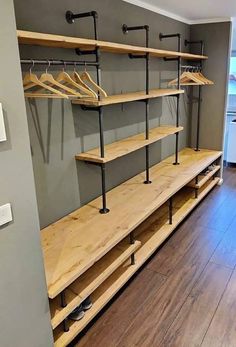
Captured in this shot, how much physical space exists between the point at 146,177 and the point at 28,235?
1849mm

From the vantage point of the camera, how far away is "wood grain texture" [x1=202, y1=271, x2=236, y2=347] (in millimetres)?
1860

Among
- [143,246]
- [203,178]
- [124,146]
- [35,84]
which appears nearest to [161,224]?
[143,246]

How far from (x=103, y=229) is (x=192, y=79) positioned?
→ 235cm

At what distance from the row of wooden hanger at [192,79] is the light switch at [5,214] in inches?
106

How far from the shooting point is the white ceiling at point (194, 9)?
2920 mm

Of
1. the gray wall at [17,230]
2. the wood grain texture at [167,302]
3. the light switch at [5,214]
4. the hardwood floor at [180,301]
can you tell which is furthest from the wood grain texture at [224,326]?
the light switch at [5,214]

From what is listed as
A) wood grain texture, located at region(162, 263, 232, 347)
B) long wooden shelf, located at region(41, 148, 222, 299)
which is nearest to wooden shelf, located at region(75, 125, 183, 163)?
long wooden shelf, located at region(41, 148, 222, 299)

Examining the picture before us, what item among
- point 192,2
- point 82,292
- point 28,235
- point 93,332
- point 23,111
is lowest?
point 93,332

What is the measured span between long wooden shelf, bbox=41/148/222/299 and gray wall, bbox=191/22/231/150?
1.24 m

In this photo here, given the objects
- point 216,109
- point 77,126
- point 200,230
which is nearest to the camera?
point 77,126

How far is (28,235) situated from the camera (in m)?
1.41

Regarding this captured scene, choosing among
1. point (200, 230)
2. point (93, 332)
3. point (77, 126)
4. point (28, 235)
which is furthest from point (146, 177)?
point (28, 235)

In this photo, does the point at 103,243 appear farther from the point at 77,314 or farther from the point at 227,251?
the point at 227,251

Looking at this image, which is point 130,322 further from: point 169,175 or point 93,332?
point 169,175
